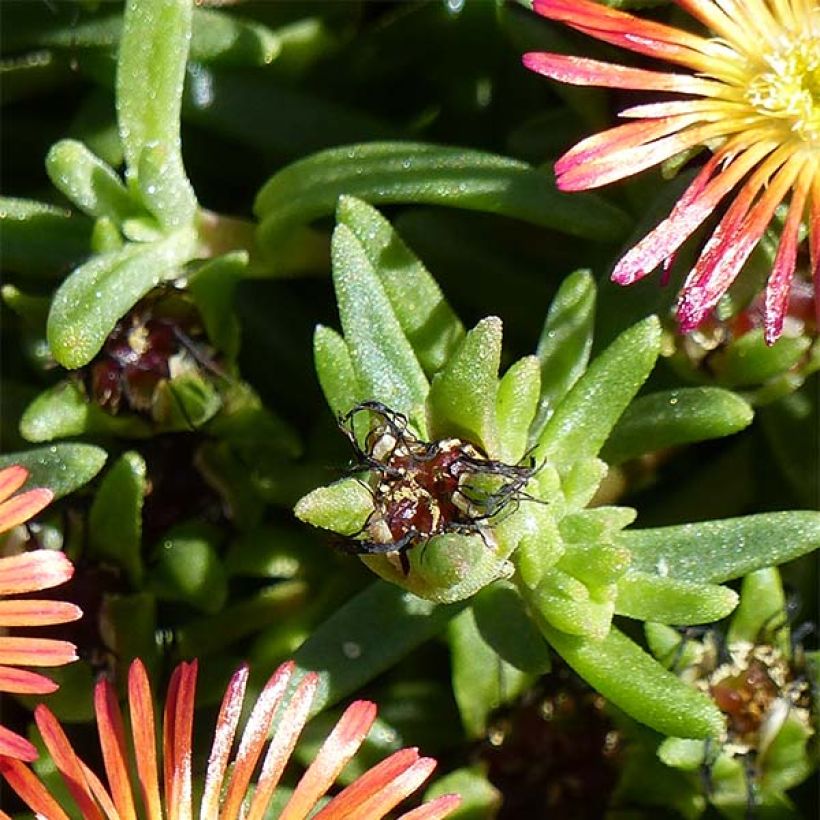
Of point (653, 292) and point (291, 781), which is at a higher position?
point (653, 292)

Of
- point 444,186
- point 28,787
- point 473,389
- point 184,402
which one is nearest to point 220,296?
point 184,402

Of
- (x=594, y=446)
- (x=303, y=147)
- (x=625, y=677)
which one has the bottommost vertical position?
(x=625, y=677)

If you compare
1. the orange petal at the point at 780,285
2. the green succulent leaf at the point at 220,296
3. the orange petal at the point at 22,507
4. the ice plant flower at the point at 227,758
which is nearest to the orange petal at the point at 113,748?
the ice plant flower at the point at 227,758

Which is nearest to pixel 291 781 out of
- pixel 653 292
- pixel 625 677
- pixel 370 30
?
pixel 625 677

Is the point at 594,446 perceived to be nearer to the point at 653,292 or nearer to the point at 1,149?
the point at 653,292

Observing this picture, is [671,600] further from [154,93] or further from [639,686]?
[154,93]

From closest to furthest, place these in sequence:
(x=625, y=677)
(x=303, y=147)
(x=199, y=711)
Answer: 1. (x=625, y=677)
2. (x=199, y=711)
3. (x=303, y=147)

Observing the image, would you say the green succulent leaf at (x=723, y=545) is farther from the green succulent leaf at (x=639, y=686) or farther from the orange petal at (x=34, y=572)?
the orange petal at (x=34, y=572)
